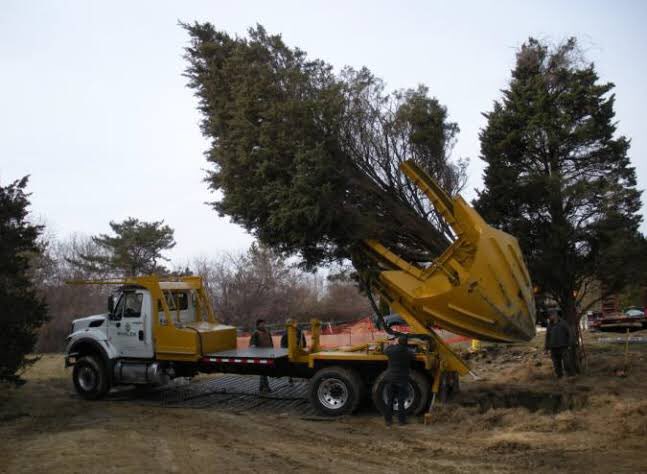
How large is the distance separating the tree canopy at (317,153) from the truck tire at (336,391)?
2.48m

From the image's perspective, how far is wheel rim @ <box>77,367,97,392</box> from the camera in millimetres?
13078

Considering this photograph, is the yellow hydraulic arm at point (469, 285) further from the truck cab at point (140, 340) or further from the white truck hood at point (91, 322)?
the white truck hood at point (91, 322)

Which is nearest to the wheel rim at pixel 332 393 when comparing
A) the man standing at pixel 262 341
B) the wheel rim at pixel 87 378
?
the man standing at pixel 262 341

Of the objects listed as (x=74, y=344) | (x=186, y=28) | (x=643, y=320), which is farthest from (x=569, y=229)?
(x=643, y=320)

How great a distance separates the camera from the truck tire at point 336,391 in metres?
10.9

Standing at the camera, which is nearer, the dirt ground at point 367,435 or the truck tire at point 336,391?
the dirt ground at point 367,435

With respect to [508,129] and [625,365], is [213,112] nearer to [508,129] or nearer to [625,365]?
[508,129]

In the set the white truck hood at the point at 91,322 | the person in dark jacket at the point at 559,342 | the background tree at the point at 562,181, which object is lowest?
the person in dark jacket at the point at 559,342

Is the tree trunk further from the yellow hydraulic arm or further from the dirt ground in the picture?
the yellow hydraulic arm

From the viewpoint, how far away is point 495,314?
974 centimetres

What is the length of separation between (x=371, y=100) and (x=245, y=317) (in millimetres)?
27919

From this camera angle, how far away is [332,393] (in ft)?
36.5

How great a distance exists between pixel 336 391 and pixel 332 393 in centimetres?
9

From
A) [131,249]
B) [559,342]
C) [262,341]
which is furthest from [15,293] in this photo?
[131,249]
